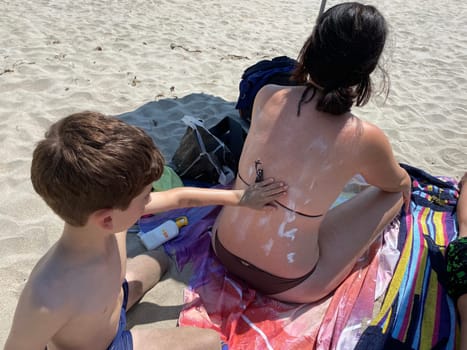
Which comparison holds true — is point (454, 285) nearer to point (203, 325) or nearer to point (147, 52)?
point (203, 325)

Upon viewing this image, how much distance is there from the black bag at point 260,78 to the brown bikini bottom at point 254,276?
4.55 ft

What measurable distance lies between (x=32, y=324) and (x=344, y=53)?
4.66 feet

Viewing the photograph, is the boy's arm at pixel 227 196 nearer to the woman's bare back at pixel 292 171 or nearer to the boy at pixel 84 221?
the woman's bare back at pixel 292 171

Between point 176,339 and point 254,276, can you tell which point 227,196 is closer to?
point 254,276

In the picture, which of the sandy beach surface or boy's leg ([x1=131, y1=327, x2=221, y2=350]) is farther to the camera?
the sandy beach surface

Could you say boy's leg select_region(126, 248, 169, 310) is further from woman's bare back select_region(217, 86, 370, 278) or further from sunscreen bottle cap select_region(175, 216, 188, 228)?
woman's bare back select_region(217, 86, 370, 278)

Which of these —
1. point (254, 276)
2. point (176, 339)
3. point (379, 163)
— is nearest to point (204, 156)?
point (254, 276)

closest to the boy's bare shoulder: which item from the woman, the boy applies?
the boy

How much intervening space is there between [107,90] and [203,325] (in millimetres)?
2700

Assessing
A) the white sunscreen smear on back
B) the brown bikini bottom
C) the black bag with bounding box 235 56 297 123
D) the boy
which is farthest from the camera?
the black bag with bounding box 235 56 297 123

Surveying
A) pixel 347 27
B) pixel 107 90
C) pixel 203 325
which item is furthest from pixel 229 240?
pixel 107 90

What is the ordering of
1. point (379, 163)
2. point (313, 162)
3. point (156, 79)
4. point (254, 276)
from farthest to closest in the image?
point (156, 79), point (254, 276), point (379, 163), point (313, 162)

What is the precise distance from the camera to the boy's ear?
4.22ft

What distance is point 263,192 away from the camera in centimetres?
178
